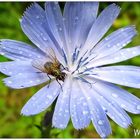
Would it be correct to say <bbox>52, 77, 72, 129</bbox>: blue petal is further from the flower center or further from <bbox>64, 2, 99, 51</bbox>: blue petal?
<bbox>64, 2, 99, 51</bbox>: blue petal

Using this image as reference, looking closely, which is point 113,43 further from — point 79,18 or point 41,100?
point 41,100

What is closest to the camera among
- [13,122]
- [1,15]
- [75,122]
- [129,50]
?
[75,122]

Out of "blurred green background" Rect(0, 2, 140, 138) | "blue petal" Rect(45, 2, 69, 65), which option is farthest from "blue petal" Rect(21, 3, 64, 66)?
"blurred green background" Rect(0, 2, 140, 138)

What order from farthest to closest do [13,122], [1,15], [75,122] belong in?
[1,15]
[13,122]
[75,122]

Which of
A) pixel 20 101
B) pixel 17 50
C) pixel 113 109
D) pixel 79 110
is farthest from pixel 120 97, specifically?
pixel 20 101

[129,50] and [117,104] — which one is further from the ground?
[129,50]

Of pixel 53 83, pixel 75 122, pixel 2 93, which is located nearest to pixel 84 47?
pixel 53 83

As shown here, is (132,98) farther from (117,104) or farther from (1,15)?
(1,15)
